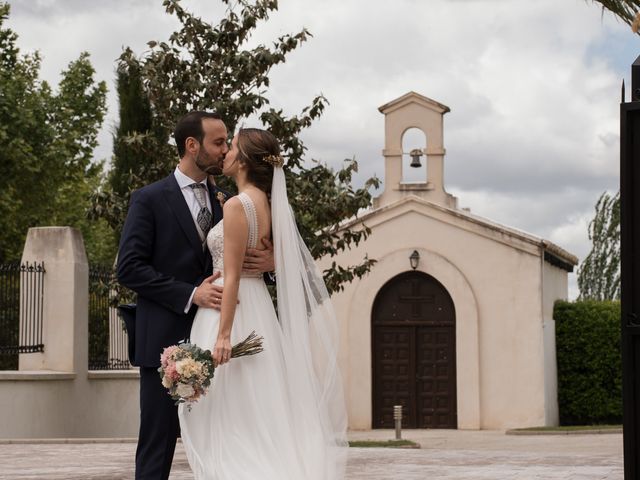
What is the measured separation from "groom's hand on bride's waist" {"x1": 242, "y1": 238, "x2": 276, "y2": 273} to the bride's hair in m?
0.32

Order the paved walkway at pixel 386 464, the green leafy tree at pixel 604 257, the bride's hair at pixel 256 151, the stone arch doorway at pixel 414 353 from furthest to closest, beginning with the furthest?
the green leafy tree at pixel 604 257
the stone arch doorway at pixel 414 353
the paved walkway at pixel 386 464
the bride's hair at pixel 256 151

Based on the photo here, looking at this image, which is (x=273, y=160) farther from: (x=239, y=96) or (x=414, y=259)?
(x=414, y=259)

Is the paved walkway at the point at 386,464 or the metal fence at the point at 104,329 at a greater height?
the metal fence at the point at 104,329

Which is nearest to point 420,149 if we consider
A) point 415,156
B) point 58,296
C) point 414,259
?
point 415,156

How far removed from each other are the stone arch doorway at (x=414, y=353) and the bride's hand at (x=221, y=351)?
2331 cm

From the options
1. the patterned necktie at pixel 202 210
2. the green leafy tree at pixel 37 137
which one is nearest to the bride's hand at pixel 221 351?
the patterned necktie at pixel 202 210

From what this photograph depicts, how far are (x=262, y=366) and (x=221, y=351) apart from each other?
276 mm

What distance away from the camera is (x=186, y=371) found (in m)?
5.43

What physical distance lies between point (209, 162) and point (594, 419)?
25.2 meters

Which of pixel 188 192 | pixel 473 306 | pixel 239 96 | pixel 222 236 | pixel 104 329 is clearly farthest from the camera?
pixel 473 306

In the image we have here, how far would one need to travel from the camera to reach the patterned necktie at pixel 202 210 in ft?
19.9

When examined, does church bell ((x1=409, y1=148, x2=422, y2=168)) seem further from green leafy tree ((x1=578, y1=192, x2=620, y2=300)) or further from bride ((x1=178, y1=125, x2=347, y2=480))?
bride ((x1=178, y1=125, x2=347, y2=480))

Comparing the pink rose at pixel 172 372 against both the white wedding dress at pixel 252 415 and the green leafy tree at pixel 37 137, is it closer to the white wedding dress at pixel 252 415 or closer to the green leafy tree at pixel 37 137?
the white wedding dress at pixel 252 415

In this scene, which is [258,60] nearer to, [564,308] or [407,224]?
[407,224]
